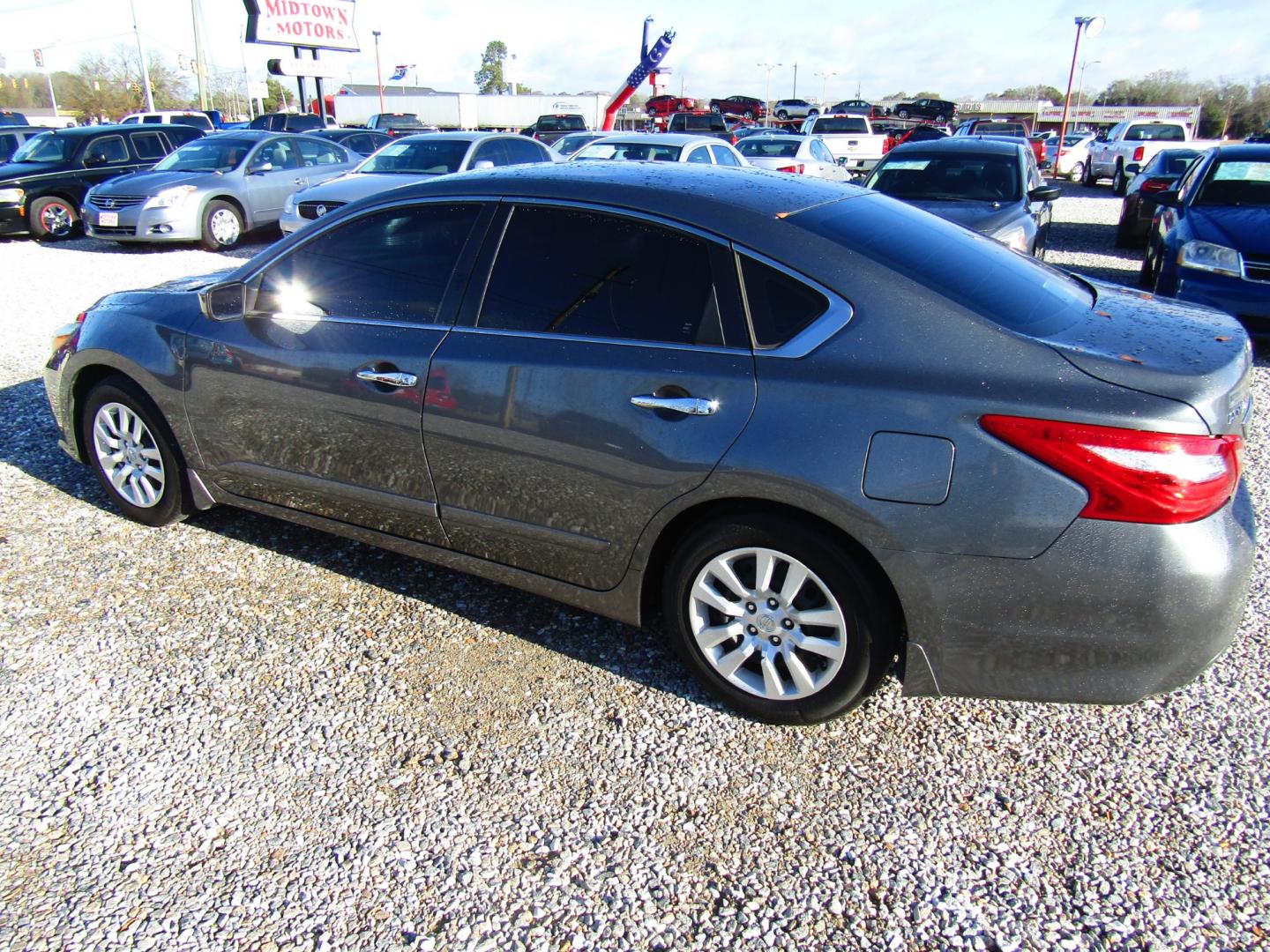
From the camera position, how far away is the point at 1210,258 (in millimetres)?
7434

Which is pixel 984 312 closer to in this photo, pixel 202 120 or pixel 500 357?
pixel 500 357

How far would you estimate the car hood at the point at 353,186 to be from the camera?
11.5m

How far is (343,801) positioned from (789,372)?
1.79 metres

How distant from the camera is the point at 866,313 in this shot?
2680 mm

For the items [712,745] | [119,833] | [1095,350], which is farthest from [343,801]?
[1095,350]

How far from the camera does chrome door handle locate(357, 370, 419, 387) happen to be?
3.31 metres

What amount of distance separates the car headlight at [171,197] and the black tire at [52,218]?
2.74 m

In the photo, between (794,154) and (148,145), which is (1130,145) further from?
(148,145)

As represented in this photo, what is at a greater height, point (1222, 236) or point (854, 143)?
point (854, 143)

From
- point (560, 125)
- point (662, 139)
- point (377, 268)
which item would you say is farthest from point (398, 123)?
point (377, 268)

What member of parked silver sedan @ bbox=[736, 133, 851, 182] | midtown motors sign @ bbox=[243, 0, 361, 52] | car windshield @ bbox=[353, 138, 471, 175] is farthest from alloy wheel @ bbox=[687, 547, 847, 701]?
midtown motors sign @ bbox=[243, 0, 361, 52]

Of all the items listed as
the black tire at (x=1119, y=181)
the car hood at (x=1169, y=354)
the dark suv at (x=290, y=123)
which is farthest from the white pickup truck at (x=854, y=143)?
the car hood at (x=1169, y=354)

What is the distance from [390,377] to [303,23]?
35.7m

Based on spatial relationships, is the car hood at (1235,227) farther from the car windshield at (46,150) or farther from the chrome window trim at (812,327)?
the car windshield at (46,150)
